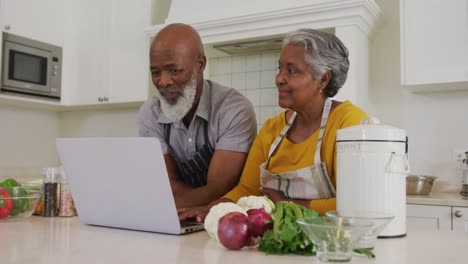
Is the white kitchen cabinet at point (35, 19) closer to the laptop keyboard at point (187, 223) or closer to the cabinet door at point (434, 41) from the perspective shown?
the cabinet door at point (434, 41)

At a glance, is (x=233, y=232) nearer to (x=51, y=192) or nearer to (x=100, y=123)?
(x=51, y=192)

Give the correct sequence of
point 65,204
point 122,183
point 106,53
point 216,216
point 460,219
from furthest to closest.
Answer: point 106,53, point 460,219, point 65,204, point 122,183, point 216,216

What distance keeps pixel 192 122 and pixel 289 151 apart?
38cm

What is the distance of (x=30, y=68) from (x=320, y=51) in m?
2.31

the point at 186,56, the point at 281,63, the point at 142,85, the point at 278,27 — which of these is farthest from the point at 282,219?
the point at 142,85

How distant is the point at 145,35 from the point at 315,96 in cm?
190

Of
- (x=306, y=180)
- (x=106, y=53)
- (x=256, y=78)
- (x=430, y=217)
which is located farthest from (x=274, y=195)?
(x=106, y=53)

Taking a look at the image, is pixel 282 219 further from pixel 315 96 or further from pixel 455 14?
pixel 455 14

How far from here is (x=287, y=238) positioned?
854mm

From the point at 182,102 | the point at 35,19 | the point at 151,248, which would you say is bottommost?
the point at 151,248

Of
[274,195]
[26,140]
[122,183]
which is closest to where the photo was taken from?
[122,183]

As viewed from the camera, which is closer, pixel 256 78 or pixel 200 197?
pixel 200 197

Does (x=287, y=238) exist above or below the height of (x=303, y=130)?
below

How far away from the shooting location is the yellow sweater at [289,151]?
1.41m
